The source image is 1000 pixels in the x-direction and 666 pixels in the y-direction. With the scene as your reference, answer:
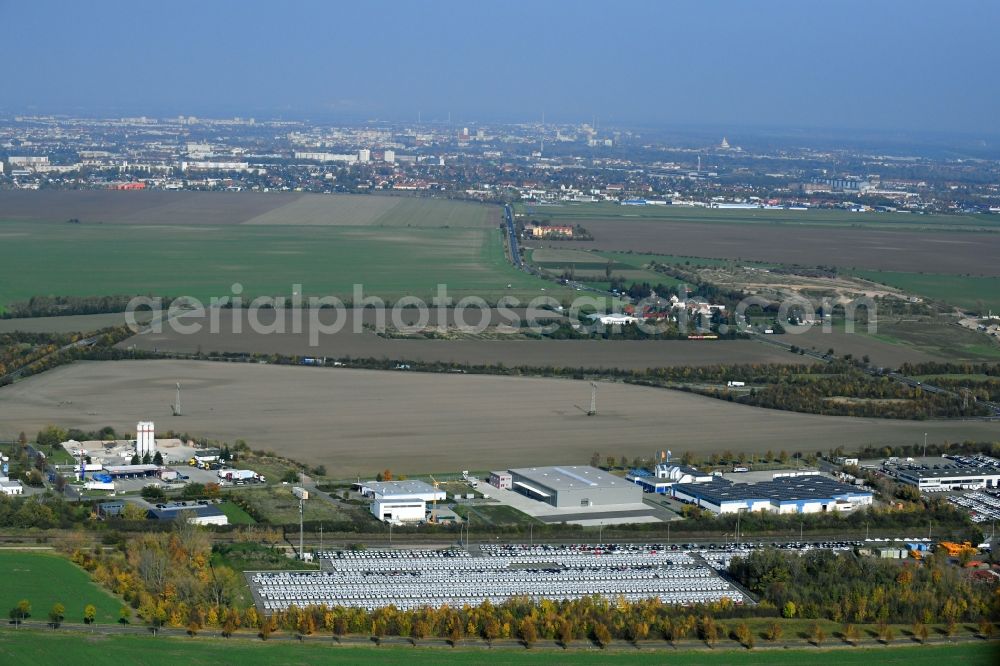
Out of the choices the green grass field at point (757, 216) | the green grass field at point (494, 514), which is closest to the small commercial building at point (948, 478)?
the green grass field at point (494, 514)

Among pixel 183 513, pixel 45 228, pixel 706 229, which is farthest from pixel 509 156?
pixel 183 513

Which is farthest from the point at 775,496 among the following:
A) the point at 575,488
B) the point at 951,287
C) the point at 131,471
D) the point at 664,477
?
the point at 951,287

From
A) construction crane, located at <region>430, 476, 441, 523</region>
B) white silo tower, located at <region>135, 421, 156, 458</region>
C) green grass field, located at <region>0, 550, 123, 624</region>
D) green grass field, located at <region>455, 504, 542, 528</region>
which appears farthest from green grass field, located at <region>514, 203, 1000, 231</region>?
green grass field, located at <region>0, 550, 123, 624</region>

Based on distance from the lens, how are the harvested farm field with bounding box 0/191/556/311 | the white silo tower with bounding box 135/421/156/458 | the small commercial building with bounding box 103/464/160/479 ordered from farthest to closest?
the harvested farm field with bounding box 0/191/556/311 < the white silo tower with bounding box 135/421/156/458 < the small commercial building with bounding box 103/464/160/479

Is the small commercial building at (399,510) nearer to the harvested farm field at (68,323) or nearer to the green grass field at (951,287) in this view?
the harvested farm field at (68,323)

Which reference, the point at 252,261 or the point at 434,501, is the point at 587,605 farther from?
the point at 252,261

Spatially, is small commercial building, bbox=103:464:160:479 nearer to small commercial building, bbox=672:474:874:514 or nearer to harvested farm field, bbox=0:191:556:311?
small commercial building, bbox=672:474:874:514

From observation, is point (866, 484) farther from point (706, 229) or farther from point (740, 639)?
point (706, 229)
